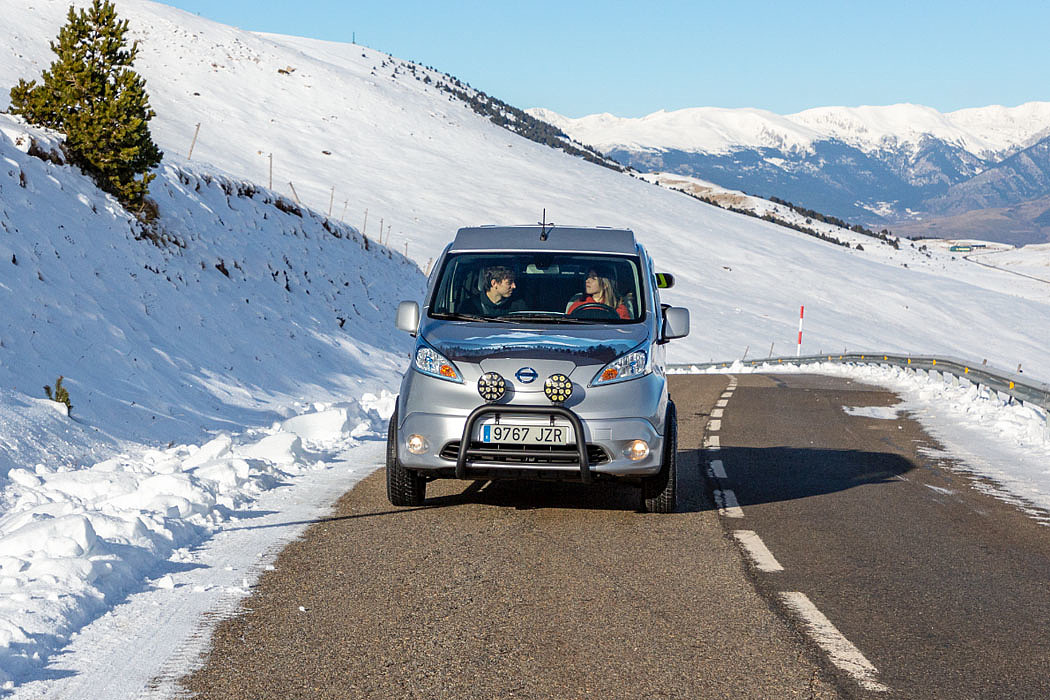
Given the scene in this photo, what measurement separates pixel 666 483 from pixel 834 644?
3.04m

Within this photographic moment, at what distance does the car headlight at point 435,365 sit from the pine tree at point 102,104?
13500 millimetres

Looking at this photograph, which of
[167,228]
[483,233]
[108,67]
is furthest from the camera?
[167,228]

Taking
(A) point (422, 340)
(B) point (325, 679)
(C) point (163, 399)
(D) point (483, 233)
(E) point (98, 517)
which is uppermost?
(D) point (483, 233)

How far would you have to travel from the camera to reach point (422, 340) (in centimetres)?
762

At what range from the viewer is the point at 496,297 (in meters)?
8.20

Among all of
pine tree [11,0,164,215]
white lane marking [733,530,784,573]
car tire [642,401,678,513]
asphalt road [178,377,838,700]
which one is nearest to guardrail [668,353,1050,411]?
car tire [642,401,678,513]

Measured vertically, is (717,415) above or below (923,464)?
below

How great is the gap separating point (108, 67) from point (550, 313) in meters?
14.9

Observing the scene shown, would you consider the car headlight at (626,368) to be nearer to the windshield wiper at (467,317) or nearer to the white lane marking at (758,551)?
the windshield wiper at (467,317)

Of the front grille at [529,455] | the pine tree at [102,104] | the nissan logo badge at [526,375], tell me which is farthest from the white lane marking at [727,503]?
the pine tree at [102,104]

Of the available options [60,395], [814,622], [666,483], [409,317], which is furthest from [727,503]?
[60,395]

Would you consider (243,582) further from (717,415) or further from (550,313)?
(717,415)

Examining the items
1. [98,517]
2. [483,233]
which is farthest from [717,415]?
[98,517]

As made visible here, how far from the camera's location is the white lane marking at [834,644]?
4.31 meters
